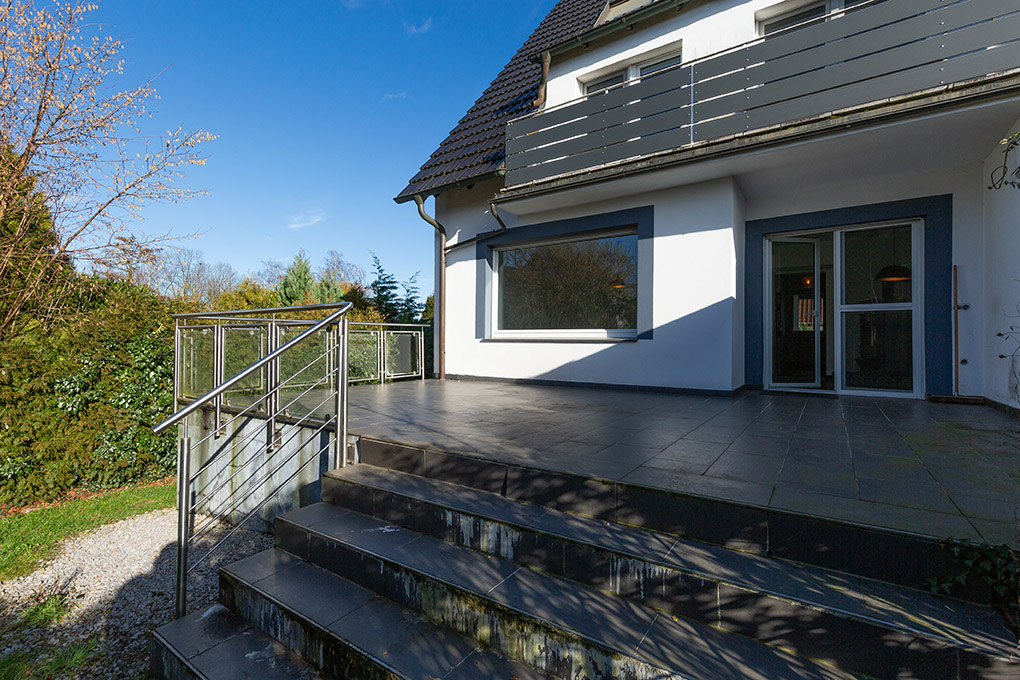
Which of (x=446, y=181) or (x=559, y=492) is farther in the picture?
(x=446, y=181)

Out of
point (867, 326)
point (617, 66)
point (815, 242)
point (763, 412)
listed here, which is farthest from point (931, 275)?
point (617, 66)

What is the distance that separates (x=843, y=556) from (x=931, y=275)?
5.24 metres

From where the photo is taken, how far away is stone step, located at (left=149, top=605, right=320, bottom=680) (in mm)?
→ 1896

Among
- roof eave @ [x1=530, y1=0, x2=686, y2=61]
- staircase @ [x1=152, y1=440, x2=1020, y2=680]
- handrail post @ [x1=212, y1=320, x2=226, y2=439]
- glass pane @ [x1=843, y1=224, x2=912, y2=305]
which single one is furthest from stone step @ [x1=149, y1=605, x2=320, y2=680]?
roof eave @ [x1=530, y1=0, x2=686, y2=61]

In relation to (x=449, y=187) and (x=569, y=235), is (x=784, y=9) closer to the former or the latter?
(x=569, y=235)

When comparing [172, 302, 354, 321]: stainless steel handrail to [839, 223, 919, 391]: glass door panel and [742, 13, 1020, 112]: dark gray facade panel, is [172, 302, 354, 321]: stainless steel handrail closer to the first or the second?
[742, 13, 1020, 112]: dark gray facade panel

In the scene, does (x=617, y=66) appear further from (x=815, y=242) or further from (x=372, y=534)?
(x=372, y=534)

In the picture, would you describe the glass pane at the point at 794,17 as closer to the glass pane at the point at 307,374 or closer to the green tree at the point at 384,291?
the glass pane at the point at 307,374

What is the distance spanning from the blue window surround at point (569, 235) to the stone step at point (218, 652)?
17.2ft

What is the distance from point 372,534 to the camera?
243 centimetres

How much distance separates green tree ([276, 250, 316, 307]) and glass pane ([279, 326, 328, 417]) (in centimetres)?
916

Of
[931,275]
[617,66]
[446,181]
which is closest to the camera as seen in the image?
[931,275]

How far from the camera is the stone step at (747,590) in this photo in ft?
4.49

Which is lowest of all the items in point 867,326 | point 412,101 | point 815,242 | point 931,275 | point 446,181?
point 867,326
